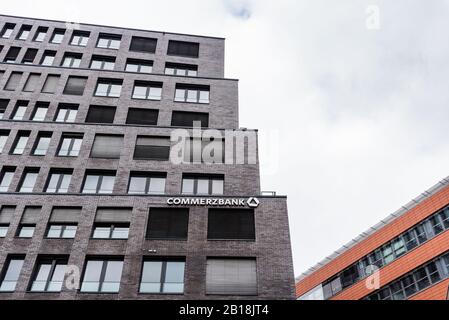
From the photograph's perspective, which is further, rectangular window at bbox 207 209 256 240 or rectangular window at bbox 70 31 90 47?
rectangular window at bbox 70 31 90 47

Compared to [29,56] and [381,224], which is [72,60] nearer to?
[29,56]

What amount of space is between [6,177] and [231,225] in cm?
1512

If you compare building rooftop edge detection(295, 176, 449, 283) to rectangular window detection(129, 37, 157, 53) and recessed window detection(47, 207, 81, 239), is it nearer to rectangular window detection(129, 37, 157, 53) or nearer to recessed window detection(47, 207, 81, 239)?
rectangular window detection(129, 37, 157, 53)

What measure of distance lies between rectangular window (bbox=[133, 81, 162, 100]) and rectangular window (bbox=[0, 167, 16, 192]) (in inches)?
413

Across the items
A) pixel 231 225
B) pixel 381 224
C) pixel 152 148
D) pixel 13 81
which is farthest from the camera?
pixel 381 224

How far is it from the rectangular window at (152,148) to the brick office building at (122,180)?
→ 0.11 metres

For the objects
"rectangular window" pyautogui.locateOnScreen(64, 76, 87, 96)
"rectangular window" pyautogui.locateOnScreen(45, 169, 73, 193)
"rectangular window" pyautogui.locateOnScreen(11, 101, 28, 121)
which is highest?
"rectangular window" pyautogui.locateOnScreen(64, 76, 87, 96)

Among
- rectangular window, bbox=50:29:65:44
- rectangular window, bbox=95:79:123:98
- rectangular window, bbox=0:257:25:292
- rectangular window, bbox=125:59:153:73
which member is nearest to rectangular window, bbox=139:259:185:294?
rectangular window, bbox=0:257:25:292

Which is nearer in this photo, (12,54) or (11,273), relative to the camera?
(11,273)

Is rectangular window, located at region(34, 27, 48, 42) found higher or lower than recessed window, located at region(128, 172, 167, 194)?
higher

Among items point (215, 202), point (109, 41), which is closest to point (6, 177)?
point (215, 202)

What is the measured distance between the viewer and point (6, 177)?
84.5 feet

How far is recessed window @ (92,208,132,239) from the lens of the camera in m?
23.0
